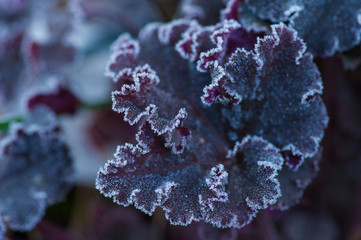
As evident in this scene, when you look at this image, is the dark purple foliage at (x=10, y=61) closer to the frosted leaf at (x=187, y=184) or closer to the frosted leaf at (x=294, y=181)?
the frosted leaf at (x=187, y=184)

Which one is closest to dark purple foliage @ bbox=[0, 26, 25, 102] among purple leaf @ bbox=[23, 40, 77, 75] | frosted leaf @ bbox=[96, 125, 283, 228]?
purple leaf @ bbox=[23, 40, 77, 75]

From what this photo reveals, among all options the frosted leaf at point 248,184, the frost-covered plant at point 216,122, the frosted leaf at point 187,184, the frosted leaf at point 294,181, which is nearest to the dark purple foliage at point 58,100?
Answer: the frost-covered plant at point 216,122

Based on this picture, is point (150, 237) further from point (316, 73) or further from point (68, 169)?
point (316, 73)

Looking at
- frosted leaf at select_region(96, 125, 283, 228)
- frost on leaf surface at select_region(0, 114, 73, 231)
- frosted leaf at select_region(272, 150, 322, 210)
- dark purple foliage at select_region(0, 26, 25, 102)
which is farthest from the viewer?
dark purple foliage at select_region(0, 26, 25, 102)

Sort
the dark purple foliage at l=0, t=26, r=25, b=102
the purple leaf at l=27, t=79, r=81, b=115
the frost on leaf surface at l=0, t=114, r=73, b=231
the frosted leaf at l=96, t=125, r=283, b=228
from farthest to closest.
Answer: the dark purple foliage at l=0, t=26, r=25, b=102 < the purple leaf at l=27, t=79, r=81, b=115 < the frost on leaf surface at l=0, t=114, r=73, b=231 < the frosted leaf at l=96, t=125, r=283, b=228

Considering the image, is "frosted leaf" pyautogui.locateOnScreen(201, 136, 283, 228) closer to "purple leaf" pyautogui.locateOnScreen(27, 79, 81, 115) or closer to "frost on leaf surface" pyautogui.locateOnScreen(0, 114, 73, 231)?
"frost on leaf surface" pyautogui.locateOnScreen(0, 114, 73, 231)

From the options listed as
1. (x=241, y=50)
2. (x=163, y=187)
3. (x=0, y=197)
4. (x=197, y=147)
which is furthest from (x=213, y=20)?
(x=0, y=197)
